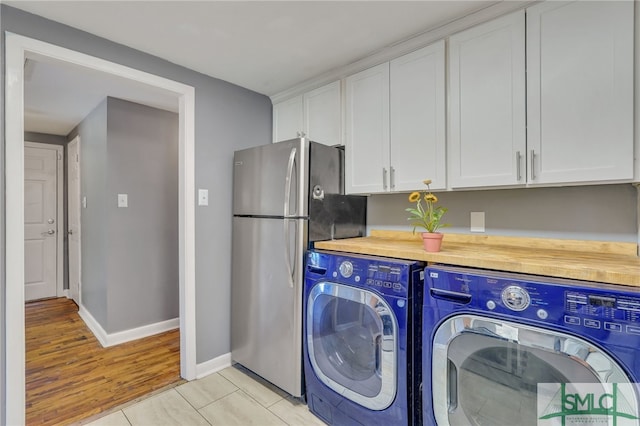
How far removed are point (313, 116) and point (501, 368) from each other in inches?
77.9

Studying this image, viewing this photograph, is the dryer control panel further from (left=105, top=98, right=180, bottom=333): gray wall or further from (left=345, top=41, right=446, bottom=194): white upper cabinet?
(left=105, top=98, right=180, bottom=333): gray wall

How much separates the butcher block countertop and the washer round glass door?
27 centimetres

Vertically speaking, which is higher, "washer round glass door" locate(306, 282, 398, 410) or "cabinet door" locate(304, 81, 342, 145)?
"cabinet door" locate(304, 81, 342, 145)

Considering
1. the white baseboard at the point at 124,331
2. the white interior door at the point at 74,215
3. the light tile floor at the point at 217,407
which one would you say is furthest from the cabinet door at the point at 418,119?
the white interior door at the point at 74,215

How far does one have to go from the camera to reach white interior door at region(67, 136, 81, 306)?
3660 millimetres

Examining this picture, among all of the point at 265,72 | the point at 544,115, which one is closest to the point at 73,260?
the point at 265,72

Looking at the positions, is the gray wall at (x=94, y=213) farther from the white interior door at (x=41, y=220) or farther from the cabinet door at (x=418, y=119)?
the cabinet door at (x=418, y=119)

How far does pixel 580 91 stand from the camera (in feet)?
4.50

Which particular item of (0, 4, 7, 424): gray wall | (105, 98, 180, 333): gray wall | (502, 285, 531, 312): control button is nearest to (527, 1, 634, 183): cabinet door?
(502, 285, 531, 312): control button

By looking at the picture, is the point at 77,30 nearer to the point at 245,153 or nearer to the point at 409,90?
the point at 245,153

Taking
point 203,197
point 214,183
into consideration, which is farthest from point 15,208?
point 214,183

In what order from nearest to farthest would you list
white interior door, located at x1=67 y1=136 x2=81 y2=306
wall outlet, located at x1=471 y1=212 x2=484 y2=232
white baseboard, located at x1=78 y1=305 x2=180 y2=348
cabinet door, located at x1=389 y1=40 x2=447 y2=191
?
cabinet door, located at x1=389 y1=40 x2=447 y2=191 < wall outlet, located at x1=471 y1=212 x2=484 y2=232 < white baseboard, located at x1=78 y1=305 x2=180 y2=348 < white interior door, located at x1=67 y1=136 x2=81 y2=306

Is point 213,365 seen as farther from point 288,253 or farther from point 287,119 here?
point 287,119

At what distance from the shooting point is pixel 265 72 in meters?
2.30
